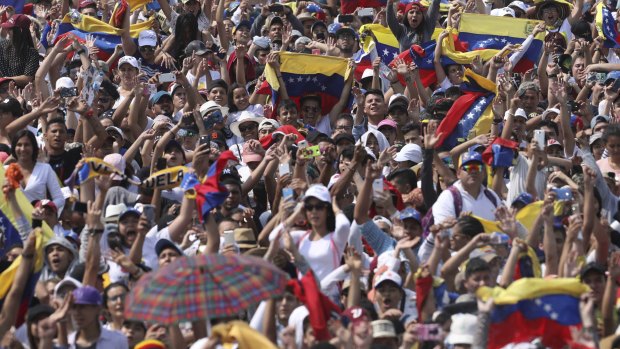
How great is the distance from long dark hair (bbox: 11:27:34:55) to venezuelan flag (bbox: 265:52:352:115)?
2.34 metres

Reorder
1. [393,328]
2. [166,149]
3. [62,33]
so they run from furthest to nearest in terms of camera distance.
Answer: [62,33]
[166,149]
[393,328]

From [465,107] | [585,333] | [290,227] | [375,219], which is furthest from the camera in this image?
[465,107]

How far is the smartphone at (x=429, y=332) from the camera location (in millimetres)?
11617

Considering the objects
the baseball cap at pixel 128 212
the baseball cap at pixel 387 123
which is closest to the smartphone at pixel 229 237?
the baseball cap at pixel 128 212

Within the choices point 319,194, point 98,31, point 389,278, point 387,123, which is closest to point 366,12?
point 98,31

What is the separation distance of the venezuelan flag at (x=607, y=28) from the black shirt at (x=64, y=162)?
247 inches

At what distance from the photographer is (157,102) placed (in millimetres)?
18203

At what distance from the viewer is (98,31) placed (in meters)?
20.5

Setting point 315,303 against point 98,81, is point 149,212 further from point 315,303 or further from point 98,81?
point 98,81

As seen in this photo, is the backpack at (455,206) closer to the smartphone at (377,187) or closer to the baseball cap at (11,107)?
the smartphone at (377,187)

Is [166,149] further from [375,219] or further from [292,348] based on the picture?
[292,348]

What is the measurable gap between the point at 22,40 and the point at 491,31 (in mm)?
4586

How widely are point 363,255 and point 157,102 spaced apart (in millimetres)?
5098

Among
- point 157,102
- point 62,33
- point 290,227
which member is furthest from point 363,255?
point 62,33
